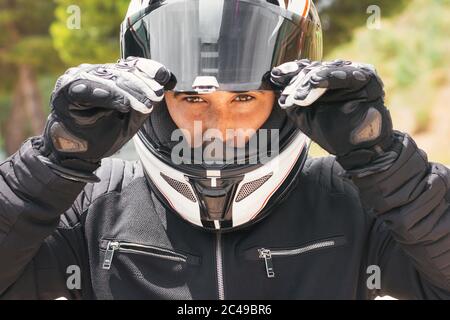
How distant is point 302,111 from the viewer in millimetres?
1918

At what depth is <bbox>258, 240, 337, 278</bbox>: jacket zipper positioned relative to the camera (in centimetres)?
211

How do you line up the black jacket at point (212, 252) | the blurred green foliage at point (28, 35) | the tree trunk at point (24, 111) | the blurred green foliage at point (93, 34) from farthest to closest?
1. the tree trunk at point (24, 111)
2. the blurred green foliage at point (28, 35)
3. the blurred green foliage at point (93, 34)
4. the black jacket at point (212, 252)

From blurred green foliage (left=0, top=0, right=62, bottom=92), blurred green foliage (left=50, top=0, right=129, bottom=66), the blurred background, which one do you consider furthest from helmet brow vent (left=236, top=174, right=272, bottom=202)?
blurred green foliage (left=0, top=0, right=62, bottom=92)

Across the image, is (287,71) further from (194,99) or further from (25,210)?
(25,210)

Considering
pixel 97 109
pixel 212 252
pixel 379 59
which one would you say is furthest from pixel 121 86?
pixel 379 59

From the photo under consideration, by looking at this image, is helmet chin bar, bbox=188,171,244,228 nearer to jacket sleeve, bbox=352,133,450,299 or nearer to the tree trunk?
jacket sleeve, bbox=352,133,450,299

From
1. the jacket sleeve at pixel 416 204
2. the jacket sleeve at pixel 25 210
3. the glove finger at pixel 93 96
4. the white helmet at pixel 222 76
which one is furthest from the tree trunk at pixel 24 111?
the jacket sleeve at pixel 416 204

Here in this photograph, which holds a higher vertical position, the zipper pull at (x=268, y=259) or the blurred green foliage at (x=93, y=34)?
the zipper pull at (x=268, y=259)

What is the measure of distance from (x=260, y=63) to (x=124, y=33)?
461 millimetres

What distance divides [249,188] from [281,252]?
210mm

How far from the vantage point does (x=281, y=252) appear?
6.98 feet

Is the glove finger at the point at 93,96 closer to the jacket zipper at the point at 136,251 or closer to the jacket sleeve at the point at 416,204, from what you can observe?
the jacket zipper at the point at 136,251

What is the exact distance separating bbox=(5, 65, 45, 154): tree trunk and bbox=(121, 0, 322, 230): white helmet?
10.2 m

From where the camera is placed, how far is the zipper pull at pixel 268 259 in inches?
82.9
